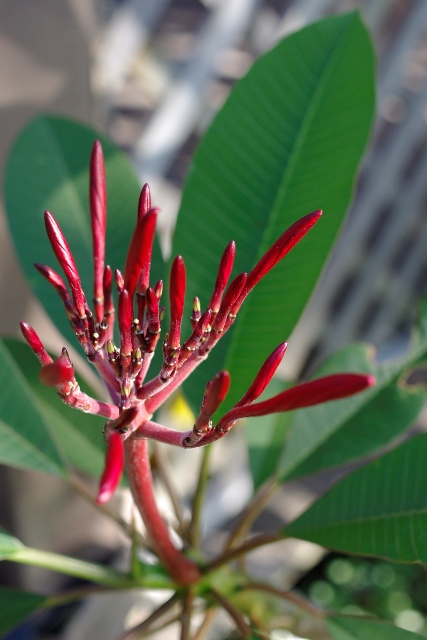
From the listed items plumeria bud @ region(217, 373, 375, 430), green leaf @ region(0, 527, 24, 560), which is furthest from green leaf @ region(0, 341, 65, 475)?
plumeria bud @ region(217, 373, 375, 430)

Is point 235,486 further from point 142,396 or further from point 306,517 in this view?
point 142,396

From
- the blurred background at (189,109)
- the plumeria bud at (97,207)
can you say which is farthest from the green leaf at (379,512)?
the blurred background at (189,109)

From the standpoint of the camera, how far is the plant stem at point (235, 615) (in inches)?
17.1

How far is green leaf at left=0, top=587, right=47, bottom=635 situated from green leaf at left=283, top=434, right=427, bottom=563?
0.23 meters

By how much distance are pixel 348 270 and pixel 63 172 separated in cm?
151

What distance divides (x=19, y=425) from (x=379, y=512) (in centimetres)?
27

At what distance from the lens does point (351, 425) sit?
56cm

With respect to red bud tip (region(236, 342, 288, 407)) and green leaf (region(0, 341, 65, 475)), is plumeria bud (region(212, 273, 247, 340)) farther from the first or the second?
green leaf (region(0, 341, 65, 475))

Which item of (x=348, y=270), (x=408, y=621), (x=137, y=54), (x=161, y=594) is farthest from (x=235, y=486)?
(x=137, y=54)

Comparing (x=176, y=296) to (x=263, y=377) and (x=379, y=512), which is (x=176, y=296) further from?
(x=379, y=512)

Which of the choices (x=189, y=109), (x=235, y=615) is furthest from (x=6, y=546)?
(x=189, y=109)

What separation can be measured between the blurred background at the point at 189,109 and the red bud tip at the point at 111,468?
1.44 ft

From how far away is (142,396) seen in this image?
0.28 meters

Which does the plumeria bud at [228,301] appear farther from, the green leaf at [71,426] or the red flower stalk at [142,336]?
the green leaf at [71,426]
